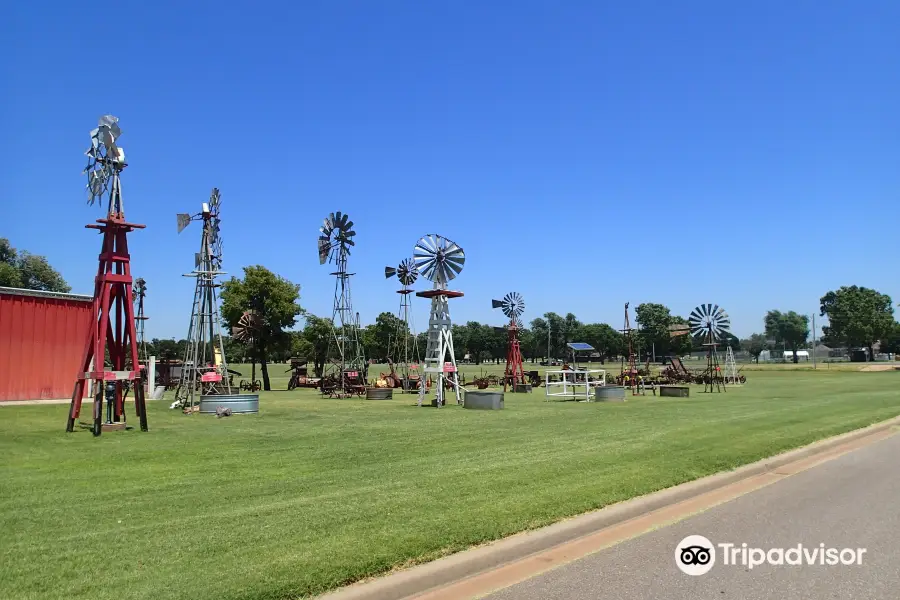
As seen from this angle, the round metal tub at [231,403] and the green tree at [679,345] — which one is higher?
the green tree at [679,345]

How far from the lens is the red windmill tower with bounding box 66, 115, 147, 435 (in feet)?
54.5

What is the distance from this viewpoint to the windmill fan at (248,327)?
45.1 metres

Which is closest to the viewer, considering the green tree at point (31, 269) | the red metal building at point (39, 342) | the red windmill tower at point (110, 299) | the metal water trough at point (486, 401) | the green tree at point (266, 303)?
the red windmill tower at point (110, 299)

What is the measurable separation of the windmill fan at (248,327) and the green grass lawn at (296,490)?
85.3 ft

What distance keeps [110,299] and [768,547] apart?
1634 centimetres

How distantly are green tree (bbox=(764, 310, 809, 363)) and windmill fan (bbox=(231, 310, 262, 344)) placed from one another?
568 ft

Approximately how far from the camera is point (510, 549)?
678 cm

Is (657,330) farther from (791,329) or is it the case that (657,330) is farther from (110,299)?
A: (110,299)

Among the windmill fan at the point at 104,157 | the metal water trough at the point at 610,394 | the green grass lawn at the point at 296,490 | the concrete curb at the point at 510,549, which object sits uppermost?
the windmill fan at the point at 104,157

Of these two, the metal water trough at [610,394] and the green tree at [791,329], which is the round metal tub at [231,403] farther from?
the green tree at [791,329]

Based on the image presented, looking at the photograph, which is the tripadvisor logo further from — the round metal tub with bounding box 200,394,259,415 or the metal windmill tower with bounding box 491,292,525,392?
the metal windmill tower with bounding box 491,292,525,392

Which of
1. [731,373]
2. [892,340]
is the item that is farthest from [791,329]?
[731,373]

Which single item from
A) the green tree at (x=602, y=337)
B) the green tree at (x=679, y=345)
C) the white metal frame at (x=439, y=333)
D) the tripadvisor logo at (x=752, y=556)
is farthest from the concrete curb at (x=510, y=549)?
the green tree at (x=602, y=337)

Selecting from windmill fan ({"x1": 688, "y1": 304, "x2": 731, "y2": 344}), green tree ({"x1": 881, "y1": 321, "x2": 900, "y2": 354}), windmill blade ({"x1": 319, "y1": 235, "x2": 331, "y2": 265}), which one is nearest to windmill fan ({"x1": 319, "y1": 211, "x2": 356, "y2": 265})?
windmill blade ({"x1": 319, "y1": 235, "x2": 331, "y2": 265})
